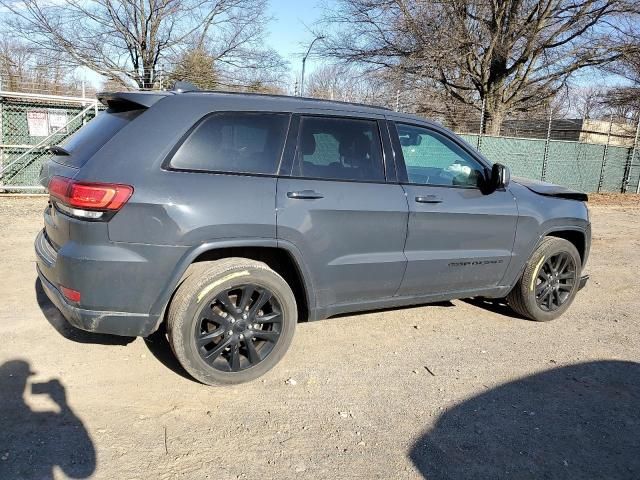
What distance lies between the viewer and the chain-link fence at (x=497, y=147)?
10.9 m

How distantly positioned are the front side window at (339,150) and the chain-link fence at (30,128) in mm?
9140

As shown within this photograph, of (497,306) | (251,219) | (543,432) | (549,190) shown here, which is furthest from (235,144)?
(497,306)

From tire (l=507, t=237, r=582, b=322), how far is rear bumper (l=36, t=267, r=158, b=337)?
3.27 m

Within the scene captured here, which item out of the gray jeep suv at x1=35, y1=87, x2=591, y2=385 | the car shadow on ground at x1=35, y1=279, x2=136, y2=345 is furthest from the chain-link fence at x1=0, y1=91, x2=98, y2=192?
the gray jeep suv at x1=35, y1=87, x2=591, y2=385

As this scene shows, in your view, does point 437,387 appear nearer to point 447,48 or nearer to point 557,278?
point 557,278

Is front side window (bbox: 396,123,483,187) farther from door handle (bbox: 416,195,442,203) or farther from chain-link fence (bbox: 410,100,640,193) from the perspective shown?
chain-link fence (bbox: 410,100,640,193)

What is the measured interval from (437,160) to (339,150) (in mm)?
985

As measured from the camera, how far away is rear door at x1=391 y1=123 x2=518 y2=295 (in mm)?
3973

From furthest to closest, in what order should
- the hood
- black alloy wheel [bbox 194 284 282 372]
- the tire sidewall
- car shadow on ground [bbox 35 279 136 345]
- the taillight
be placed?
the hood → car shadow on ground [bbox 35 279 136 345] → black alloy wheel [bbox 194 284 282 372] → the tire sidewall → the taillight

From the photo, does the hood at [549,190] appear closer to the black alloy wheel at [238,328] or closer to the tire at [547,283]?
the tire at [547,283]

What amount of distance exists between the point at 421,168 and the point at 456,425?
6.40 ft

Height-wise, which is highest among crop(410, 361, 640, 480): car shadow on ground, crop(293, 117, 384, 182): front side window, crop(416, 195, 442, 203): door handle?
crop(293, 117, 384, 182): front side window

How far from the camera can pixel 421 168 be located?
412cm

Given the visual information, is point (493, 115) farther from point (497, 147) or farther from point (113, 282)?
point (113, 282)
